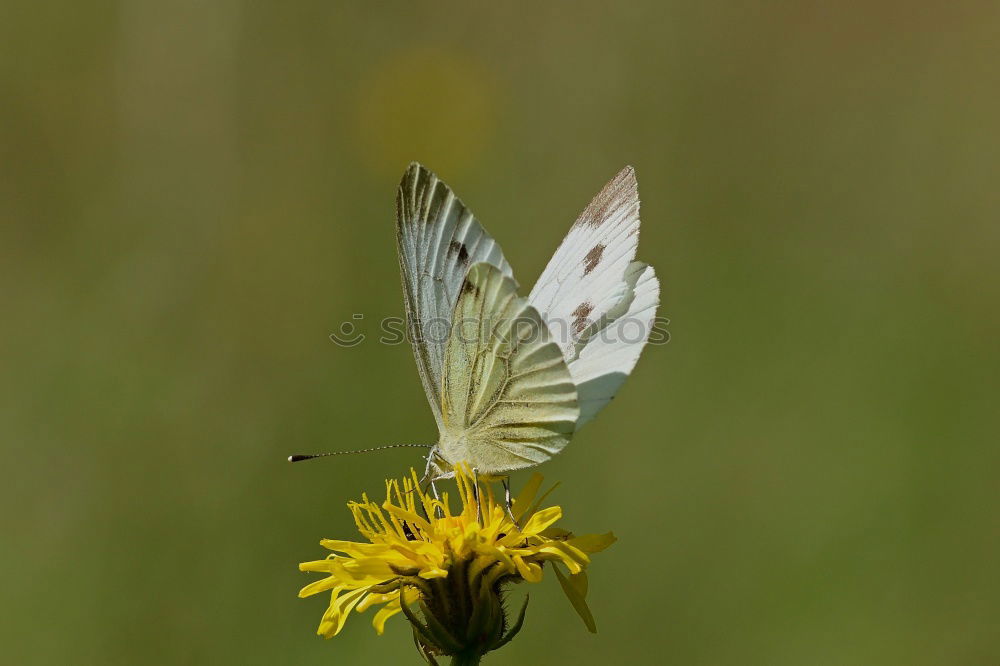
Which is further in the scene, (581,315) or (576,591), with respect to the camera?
(581,315)

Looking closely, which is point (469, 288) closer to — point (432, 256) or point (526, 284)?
point (432, 256)

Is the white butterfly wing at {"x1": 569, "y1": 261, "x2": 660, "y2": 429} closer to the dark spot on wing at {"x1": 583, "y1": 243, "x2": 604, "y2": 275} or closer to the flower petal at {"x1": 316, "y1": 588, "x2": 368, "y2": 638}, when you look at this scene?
the dark spot on wing at {"x1": 583, "y1": 243, "x2": 604, "y2": 275}

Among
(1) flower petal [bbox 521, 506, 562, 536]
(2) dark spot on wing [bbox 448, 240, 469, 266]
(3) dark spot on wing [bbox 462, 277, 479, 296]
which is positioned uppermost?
(2) dark spot on wing [bbox 448, 240, 469, 266]

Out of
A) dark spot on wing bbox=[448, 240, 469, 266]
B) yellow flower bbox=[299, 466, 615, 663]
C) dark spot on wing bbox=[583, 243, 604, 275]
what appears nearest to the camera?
yellow flower bbox=[299, 466, 615, 663]

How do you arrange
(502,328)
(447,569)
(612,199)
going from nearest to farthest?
(447,569), (502,328), (612,199)

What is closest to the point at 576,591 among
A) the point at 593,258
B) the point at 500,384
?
the point at 500,384

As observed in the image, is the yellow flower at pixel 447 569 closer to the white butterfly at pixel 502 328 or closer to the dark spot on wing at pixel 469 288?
the white butterfly at pixel 502 328

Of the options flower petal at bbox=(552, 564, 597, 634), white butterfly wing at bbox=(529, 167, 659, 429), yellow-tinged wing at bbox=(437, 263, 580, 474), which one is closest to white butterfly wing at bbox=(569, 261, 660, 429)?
white butterfly wing at bbox=(529, 167, 659, 429)
